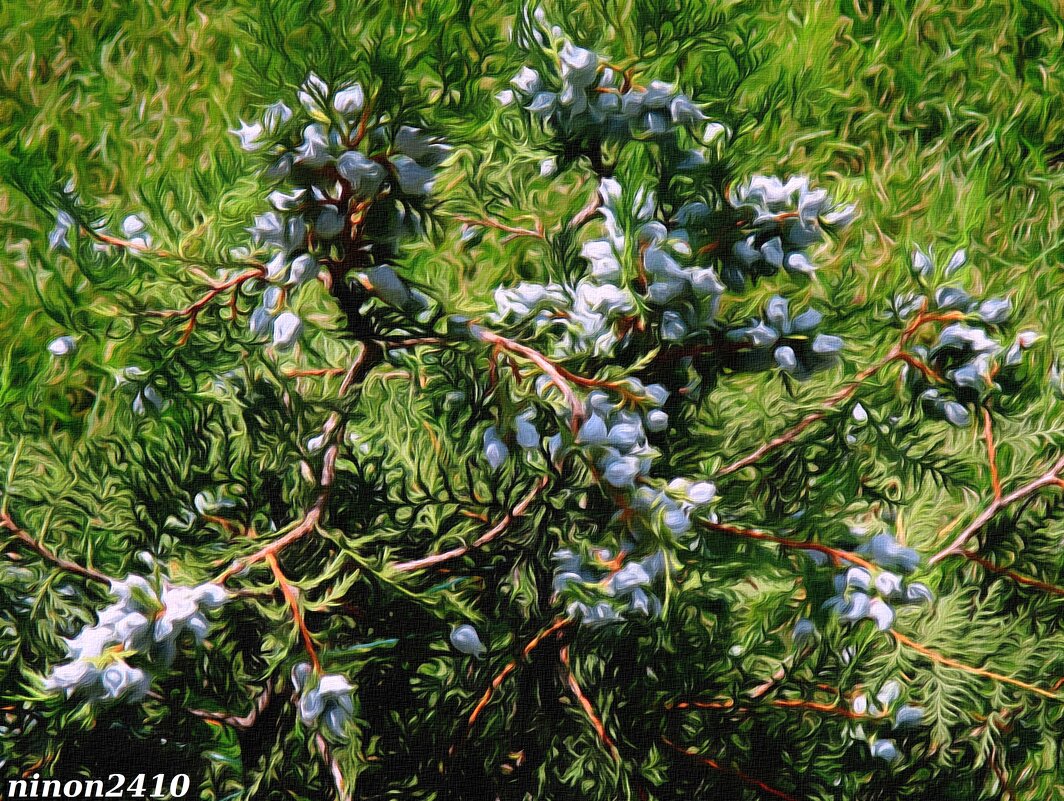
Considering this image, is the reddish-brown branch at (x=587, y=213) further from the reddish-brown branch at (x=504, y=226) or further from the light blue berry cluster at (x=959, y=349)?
the light blue berry cluster at (x=959, y=349)

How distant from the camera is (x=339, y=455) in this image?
0.66 m

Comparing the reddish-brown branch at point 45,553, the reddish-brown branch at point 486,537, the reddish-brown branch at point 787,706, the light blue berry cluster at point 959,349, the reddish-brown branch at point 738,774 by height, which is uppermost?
the light blue berry cluster at point 959,349

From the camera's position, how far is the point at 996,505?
69 centimetres

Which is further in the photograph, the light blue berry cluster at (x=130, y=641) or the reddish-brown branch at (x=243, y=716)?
the reddish-brown branch at (x=243, y=716)

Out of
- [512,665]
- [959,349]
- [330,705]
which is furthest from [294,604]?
[959,349]

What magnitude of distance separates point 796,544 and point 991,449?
0.17 meters

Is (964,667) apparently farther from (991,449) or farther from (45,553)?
(45,553)

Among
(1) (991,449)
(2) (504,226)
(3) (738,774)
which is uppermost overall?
(2) (504,226)

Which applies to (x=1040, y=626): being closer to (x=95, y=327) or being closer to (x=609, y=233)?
(x=609, y=233)

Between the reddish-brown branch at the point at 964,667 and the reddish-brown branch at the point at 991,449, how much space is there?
13 cm

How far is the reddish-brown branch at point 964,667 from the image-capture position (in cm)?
Result: 64

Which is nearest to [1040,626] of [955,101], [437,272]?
[955,101]

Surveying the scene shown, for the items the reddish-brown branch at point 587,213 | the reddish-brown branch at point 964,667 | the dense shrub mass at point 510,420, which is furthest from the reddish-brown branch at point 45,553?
the reddish-brown branch at point 964,667

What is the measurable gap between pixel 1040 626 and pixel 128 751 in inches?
27.7
